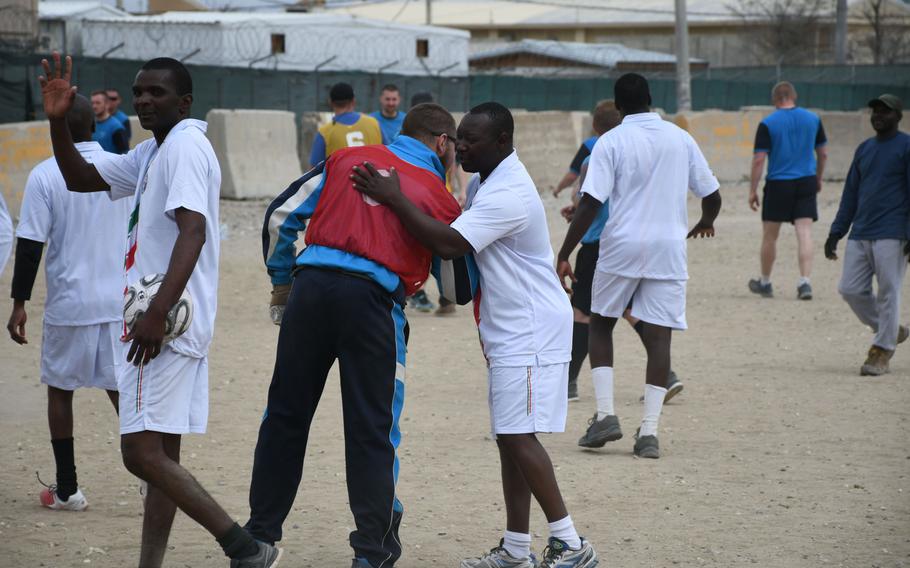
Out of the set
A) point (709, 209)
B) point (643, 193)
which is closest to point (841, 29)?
point (709, 209)

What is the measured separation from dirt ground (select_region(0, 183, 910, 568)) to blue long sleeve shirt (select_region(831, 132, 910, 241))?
1.10 meters

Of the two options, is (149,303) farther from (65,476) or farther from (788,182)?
(788,182)

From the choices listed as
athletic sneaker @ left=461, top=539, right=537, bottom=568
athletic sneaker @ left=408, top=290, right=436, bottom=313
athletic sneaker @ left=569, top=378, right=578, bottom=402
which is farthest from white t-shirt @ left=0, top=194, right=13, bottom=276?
athletic sneaker @ left=408, top=290, right=436, bottom=313

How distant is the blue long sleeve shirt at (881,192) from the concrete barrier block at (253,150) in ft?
34.5

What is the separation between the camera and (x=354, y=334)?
15.6 ft

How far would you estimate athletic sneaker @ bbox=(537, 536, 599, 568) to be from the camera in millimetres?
4969

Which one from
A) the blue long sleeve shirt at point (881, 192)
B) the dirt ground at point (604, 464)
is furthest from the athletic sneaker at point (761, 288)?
the blue long sleeve shirt at point (881, 192)

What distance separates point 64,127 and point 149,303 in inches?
33.9

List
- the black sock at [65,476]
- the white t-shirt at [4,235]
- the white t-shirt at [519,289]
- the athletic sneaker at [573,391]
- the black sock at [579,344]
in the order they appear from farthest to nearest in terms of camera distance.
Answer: the athletic sneaker at [573,391] < the black sock at [579,344] < the black sock at [65,476] < the white t-shirt at [4,235] < the white t-shirt at [519,289]

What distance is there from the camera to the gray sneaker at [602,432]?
717 centimetres

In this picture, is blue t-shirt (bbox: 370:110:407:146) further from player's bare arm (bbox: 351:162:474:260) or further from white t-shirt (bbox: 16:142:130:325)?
player's bare arm (bbox: 351:162:474:260)

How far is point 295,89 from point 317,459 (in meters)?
20.4

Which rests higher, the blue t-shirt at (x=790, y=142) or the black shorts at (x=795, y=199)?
the blue t-shirt at (x=790, y=142)

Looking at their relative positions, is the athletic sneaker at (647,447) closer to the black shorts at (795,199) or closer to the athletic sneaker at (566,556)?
the athletic sneaker at (566,556)
